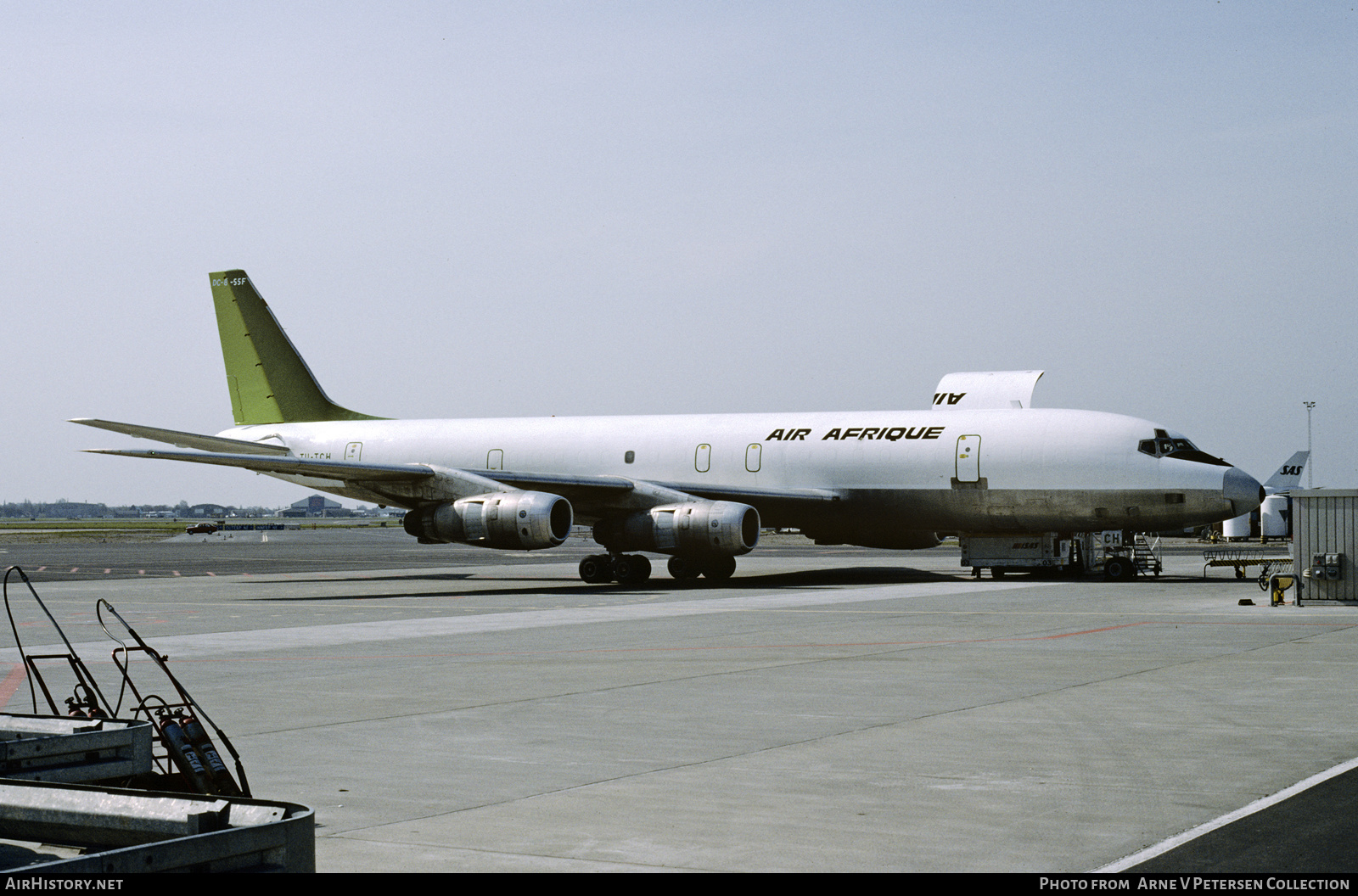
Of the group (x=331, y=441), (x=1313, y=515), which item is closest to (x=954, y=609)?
(x=1313, y=515)

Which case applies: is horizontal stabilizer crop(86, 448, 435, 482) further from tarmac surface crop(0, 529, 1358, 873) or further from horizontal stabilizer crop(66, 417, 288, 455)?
tarmac surface crop(0, 529, 1358, 873)

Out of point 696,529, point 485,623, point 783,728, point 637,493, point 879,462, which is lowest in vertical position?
point 485,623

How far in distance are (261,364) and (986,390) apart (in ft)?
74.8

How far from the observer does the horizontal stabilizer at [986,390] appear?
122 feet

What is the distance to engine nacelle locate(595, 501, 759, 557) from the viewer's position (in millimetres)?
33781

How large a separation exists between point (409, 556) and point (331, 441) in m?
15.7

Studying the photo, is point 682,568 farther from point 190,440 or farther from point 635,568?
point 190,440

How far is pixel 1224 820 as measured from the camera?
796cm

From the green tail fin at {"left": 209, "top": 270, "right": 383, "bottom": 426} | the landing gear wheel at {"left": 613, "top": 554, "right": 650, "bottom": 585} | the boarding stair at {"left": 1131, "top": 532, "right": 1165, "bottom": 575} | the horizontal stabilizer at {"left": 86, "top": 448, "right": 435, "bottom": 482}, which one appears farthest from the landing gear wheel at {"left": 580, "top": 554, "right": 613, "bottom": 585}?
the boarding stair at {"left": 1131, "top": 532, "right": 1165, "bottom": 575}

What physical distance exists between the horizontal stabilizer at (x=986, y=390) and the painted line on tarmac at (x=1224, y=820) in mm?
27591

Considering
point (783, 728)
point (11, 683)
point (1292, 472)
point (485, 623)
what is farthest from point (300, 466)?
point (1292, 472)

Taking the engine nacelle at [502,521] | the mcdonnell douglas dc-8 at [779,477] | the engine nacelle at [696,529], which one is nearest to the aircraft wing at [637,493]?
the mcdonnell douglas dc-8 at [779,477]

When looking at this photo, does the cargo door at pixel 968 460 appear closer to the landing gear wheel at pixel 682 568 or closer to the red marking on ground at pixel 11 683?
the landing gear wheel at pixel 682 568

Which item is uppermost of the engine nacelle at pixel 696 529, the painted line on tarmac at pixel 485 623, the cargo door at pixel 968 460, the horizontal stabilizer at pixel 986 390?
the horizontal stabilizer at pixel 986 390
